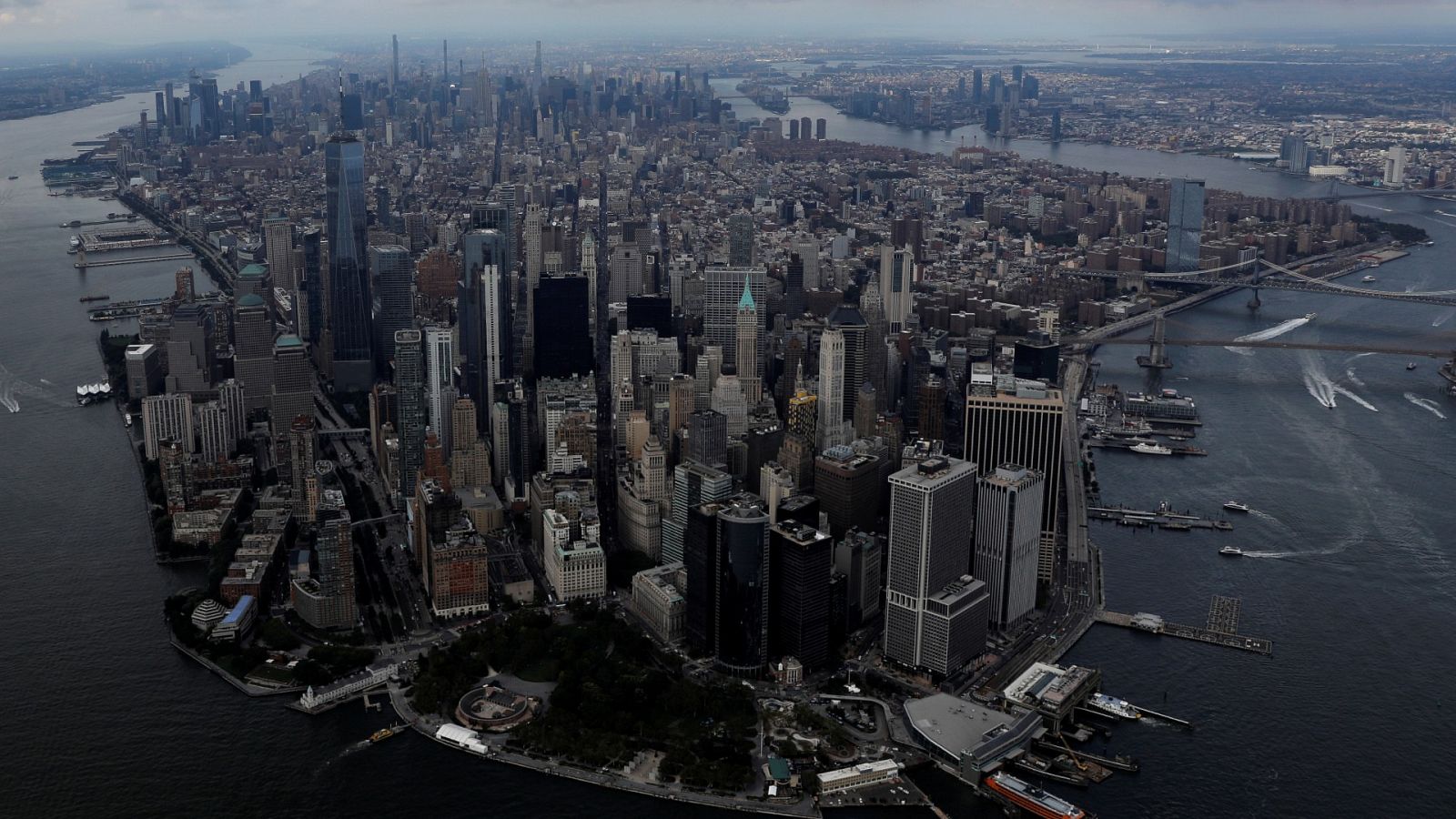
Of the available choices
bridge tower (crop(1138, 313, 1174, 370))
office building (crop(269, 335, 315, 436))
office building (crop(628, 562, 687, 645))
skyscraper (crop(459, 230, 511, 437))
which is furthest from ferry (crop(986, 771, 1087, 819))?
bridge tower (crop(1138, 313, 1174, 370))

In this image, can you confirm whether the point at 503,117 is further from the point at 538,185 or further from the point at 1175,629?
the point at 1175,629

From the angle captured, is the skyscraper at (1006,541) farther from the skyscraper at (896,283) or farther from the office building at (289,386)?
the skyscraper at (896,283)

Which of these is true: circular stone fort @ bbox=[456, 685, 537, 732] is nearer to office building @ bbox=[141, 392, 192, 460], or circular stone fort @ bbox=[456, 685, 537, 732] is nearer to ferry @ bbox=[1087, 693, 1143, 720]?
ferry @ bbox=[1087, 693, 1143, 720]

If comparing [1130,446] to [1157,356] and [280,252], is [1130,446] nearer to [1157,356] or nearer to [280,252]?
[1157,356]

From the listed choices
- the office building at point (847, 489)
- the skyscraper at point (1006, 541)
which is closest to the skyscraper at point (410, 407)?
the office building at point (847, 489)

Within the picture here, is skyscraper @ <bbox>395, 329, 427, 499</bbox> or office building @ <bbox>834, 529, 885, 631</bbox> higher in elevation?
skyscraper @ <bbox>395, 329, 427, 499</bbox>

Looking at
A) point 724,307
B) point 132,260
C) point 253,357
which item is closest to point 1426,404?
point 724,307
